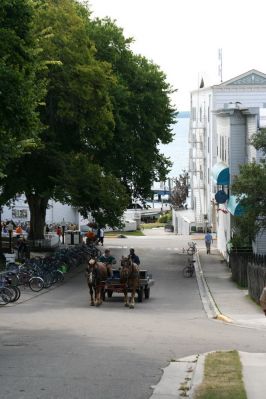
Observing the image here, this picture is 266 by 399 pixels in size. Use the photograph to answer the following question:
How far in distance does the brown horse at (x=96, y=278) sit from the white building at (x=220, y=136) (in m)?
16.0

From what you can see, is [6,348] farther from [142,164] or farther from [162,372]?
[142,164]

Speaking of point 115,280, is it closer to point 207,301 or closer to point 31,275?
point 207,301

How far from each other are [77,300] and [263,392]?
2027 cm

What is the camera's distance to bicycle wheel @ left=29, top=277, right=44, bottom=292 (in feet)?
118

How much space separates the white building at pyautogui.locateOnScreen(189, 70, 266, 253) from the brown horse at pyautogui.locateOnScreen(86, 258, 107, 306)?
16026 millimetres

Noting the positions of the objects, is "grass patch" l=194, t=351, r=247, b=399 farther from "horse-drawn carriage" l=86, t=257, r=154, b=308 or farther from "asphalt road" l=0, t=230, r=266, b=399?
"horse-drawn carriage" l=86, t=257, r=154, b=308

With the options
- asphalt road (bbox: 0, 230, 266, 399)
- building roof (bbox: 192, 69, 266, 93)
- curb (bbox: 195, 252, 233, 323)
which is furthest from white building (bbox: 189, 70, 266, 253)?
asphalt road (bbox: 0, 230, 266, 399)

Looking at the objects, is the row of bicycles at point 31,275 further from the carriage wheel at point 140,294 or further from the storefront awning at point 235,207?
the storefront awning at point 235,207

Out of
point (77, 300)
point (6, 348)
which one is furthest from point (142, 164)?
point (6, 348)

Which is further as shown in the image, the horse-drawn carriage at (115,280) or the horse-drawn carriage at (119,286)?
the horse-drawn carriage at (119,286)

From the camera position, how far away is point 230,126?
159 feet

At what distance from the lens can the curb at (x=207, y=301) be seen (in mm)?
27594

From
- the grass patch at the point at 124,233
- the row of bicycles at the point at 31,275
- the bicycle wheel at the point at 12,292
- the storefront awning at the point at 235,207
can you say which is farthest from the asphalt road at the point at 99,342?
the grass patch at the point at 124,233

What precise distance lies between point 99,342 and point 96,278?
10.5 meters
